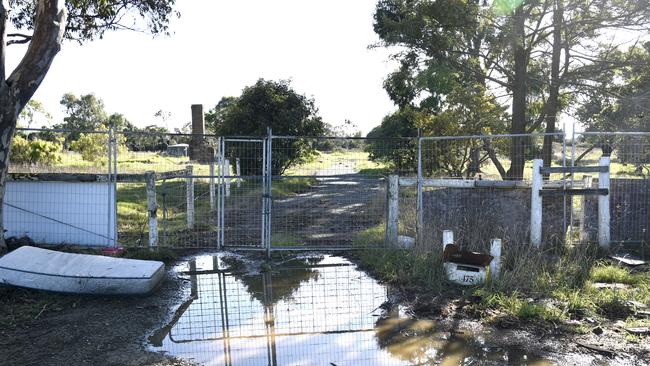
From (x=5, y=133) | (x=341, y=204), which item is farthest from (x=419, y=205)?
(x=341, y=204)

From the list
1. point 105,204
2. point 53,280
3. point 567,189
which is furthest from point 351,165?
point 53,280

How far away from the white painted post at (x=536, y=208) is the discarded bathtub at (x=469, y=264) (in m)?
1.85

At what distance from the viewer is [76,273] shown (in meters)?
7.32

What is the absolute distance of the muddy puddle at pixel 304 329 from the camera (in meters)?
5.46

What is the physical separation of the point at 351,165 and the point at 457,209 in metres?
2.43

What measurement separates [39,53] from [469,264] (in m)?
7.45

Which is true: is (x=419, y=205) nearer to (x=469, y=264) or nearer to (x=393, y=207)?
(x=393, y=207)

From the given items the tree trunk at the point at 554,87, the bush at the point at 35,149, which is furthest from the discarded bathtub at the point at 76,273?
the tree trunk at the point at 554,87

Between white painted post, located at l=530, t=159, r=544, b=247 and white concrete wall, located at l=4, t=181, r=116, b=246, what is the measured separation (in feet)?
25.3

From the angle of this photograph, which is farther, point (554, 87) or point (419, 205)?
point (554, 87)

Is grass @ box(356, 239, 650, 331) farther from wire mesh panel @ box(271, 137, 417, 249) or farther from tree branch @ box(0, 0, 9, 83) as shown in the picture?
tree branch @ box(0, 0, 9, 83)

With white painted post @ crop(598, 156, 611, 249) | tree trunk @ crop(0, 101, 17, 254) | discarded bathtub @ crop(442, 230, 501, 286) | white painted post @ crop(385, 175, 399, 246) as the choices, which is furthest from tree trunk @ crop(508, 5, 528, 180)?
tree trunk @ crop(0, 101, 17, 254)

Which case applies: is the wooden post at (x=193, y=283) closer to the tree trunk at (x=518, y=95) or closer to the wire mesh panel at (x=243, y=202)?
the wire mesh panel at (x=243, y=202)

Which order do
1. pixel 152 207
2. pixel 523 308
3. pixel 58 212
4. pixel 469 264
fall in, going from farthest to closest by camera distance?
1. pixel 58 212
2. pixel 152 207
3. pixel 469 264
4. pixel 523 308
